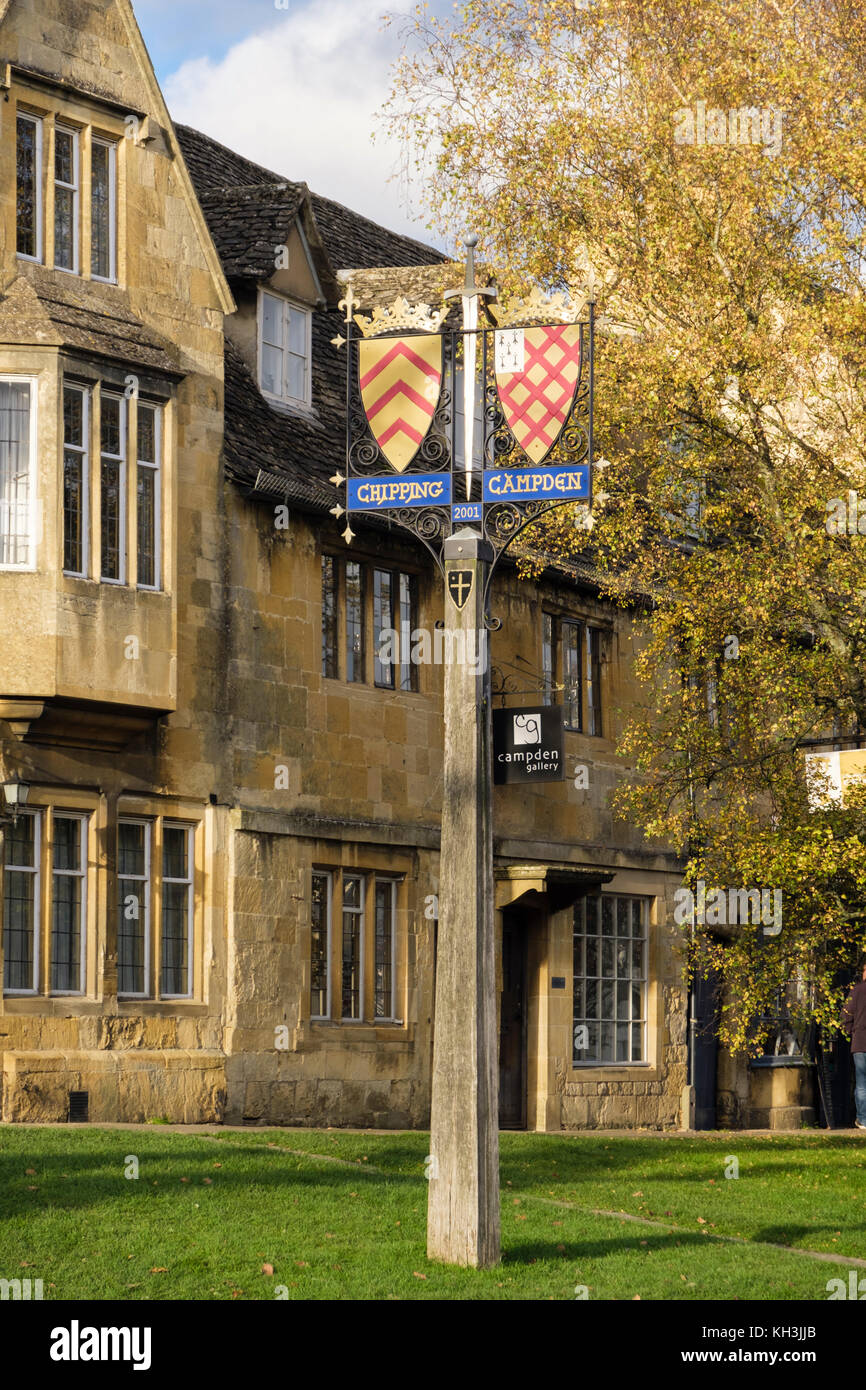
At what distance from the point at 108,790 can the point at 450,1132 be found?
765 centimetres

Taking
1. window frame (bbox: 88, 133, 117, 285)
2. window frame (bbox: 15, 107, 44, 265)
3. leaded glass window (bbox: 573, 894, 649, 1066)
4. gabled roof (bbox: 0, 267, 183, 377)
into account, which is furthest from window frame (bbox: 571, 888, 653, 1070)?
window frame (bbox: 15, 107, 44, 265)

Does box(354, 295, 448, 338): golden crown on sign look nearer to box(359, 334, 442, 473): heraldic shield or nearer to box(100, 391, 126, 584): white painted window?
box(359, 334, 442, 473): heraldic shield

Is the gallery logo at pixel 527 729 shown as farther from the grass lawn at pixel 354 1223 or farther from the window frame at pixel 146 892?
the grass lawn at pixel 354 1223

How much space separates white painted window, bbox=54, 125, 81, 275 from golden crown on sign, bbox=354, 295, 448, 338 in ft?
21.2

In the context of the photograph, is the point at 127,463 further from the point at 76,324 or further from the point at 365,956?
the point at 365,956

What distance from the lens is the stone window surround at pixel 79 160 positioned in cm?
1883

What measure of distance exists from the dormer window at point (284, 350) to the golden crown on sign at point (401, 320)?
876cm

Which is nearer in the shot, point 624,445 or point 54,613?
point 54,613

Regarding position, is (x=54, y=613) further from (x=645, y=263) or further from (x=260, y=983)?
(x=645, y=263)

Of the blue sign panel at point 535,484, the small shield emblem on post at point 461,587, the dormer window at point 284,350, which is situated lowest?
the small shield emblem on post at point 461,587

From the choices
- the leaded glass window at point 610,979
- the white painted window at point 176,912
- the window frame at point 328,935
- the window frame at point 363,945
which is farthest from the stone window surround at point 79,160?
the leaded glass window at point 610,979

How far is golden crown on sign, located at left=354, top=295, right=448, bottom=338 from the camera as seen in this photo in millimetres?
13297

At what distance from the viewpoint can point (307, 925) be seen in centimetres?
2083
